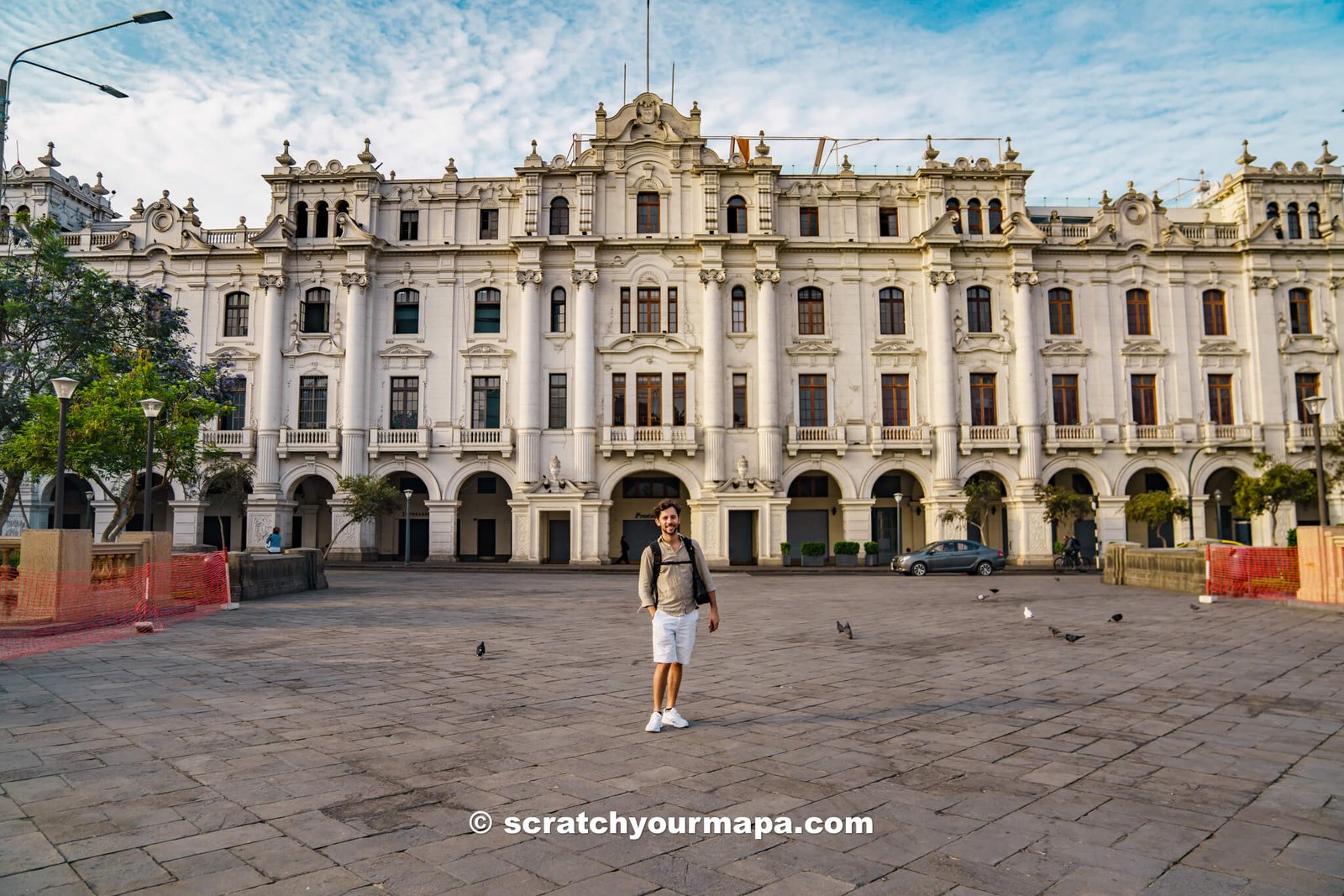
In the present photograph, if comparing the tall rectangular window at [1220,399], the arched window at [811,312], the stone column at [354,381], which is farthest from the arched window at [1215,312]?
the stone column at [354,381]

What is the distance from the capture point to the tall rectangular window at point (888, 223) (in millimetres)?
40750

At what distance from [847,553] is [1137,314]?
60.2 ft

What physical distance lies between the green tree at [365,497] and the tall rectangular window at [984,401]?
26502 mm

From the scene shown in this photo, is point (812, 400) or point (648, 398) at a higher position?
point (648, 398)

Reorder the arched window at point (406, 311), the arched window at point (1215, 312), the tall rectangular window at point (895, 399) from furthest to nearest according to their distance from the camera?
the arched window at point (1215, 312)
the arched window at point (406, 311)
the tall rectangular window at point (895, 399)

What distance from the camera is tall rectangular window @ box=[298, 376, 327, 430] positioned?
39469mm

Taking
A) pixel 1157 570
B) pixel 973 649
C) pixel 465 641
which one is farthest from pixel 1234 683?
pixel 1157 570

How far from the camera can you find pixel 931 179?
132 ft

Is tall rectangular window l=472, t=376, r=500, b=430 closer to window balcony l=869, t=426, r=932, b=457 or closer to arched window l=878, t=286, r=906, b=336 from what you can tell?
window balcony l=869, t=426, r=932, b=457

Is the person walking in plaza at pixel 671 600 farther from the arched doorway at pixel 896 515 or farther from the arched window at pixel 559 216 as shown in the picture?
the arched doorway at pixel 896 515

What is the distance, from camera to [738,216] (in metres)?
40.2

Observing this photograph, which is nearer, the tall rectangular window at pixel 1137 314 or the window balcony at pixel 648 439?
the window balcony at pixel 648 439

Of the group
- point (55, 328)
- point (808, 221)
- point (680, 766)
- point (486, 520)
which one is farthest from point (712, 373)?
point (680, 766)

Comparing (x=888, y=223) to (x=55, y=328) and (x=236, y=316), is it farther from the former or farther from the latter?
(x=55, y=328)
